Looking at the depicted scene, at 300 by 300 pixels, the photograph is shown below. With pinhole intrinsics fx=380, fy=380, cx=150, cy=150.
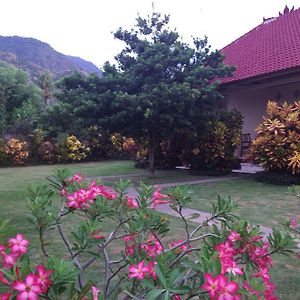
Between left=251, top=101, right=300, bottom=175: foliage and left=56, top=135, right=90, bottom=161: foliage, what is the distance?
11.5 m

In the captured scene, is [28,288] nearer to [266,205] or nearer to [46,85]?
[266,205]

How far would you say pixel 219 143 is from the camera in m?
11.1

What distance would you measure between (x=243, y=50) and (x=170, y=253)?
567 inches

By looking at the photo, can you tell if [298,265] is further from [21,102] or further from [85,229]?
[21,102]

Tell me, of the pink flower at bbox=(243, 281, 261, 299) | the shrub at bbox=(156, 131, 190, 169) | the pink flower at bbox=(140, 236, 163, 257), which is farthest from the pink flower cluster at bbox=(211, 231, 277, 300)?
the shrub at bbox=(156, 131, 190, 169)

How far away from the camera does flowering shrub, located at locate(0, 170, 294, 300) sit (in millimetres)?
1271

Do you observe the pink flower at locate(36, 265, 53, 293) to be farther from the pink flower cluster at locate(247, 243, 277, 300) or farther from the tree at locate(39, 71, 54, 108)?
the tree at locate(39, 71, 54, 108)

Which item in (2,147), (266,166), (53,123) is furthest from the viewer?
(53,123)

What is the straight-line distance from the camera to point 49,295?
54.7 inches

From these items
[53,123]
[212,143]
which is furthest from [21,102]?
[212,143]

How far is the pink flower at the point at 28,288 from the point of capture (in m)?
1.19

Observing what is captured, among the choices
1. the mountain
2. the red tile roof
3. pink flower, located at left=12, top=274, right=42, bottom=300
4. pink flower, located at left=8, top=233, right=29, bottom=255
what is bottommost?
pink flower, located at left=12, top=274, right=42, bottom=300

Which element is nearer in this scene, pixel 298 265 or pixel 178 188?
pixel 178 188

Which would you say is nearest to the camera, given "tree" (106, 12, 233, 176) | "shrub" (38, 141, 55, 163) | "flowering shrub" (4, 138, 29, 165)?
"tree" (106, 12, 233, 176)
